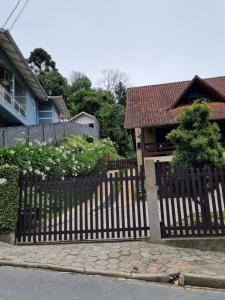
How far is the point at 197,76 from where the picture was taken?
65.9ft

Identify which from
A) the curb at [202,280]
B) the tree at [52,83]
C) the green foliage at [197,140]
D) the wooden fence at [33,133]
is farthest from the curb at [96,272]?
the tree at [52,83]

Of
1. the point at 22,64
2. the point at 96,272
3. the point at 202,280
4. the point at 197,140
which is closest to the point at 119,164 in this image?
the point at 22,64

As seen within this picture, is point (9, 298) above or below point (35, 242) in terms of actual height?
below

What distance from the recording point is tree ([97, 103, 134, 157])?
37750 millimetres

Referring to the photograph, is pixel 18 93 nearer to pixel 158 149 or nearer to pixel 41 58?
pixel 158 149

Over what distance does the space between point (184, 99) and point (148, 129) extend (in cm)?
345

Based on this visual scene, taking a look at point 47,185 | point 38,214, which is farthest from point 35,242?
point 47,185

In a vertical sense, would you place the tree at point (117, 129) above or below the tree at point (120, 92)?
below

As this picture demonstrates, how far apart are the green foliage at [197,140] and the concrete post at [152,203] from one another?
2372mm

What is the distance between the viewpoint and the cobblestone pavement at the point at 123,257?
5.15 metres

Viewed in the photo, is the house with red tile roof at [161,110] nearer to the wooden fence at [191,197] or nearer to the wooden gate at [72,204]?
the wooden fence at [191,197]

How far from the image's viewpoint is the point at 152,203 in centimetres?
668

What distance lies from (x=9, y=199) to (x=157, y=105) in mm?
16444

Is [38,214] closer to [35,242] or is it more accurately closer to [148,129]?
[35,242]
